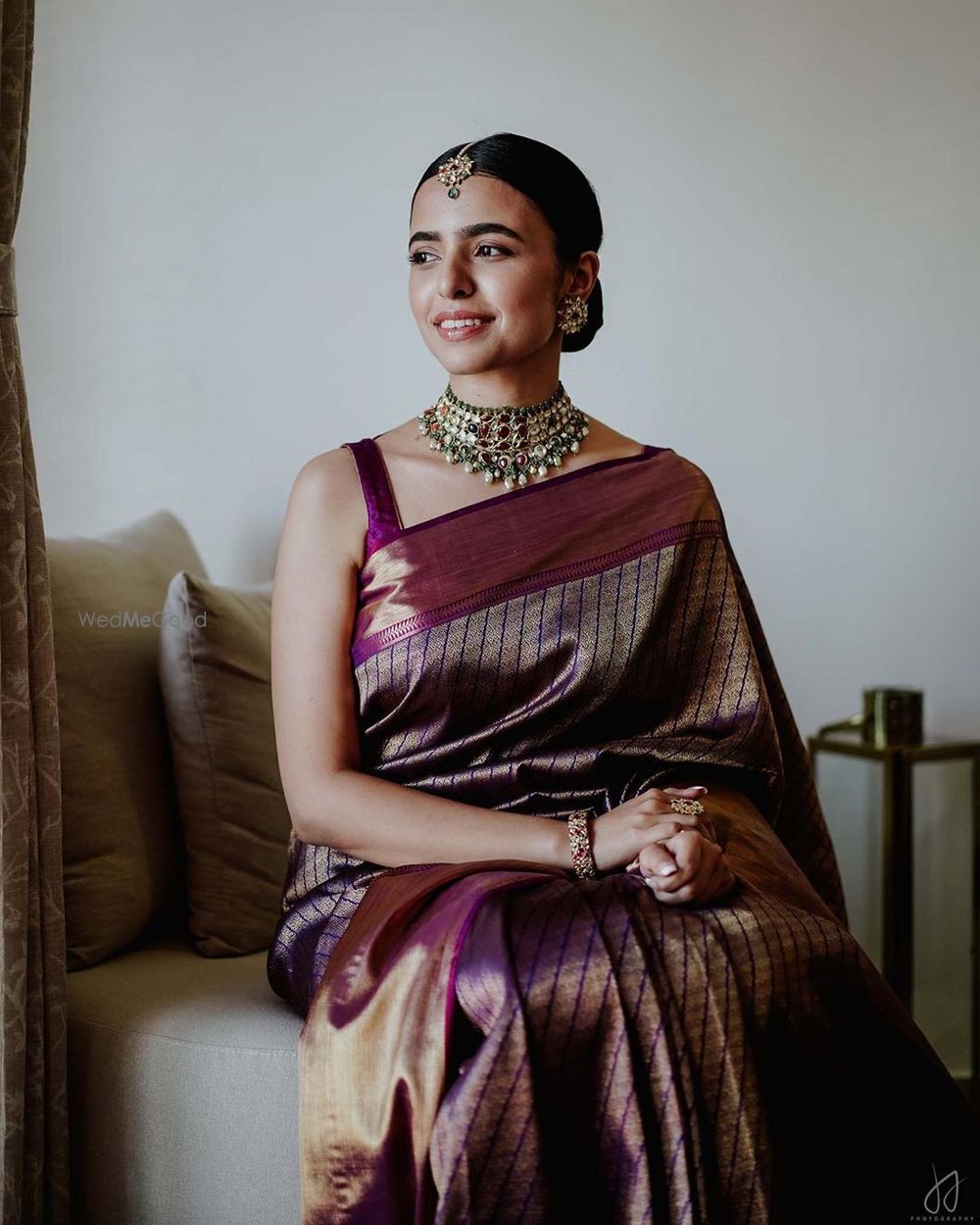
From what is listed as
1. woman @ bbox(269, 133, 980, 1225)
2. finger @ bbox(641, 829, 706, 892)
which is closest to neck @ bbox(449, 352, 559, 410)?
woman @ bbox(269, 133, 980, 1225)

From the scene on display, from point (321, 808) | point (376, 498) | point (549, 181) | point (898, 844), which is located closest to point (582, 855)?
point (321, 808)

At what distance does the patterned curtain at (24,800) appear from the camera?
1405 mm

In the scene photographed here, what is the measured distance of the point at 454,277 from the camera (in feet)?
5.22

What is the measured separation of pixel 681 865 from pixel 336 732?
18.5 inches

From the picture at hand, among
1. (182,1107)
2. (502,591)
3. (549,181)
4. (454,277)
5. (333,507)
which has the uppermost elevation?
(549,181)

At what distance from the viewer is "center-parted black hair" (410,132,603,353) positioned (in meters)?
1.60

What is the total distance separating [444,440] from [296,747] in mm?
439

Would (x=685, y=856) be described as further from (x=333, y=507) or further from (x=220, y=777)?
(x=220, y=777)

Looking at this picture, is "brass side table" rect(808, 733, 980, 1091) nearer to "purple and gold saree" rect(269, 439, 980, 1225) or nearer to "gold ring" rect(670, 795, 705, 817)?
"purple and gold saree" rect(269, 439, 980, 1225)

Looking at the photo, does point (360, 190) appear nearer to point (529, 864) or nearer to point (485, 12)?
point (485, 12)

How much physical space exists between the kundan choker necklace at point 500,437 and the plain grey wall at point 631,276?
842 mm

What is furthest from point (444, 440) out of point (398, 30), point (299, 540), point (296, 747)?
point (398, 30)

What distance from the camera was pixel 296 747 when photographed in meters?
1.55

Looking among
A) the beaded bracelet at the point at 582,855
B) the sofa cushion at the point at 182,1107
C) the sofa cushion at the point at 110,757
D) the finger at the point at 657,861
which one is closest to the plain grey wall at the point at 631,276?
the sofa cushion at the point at 110,757
